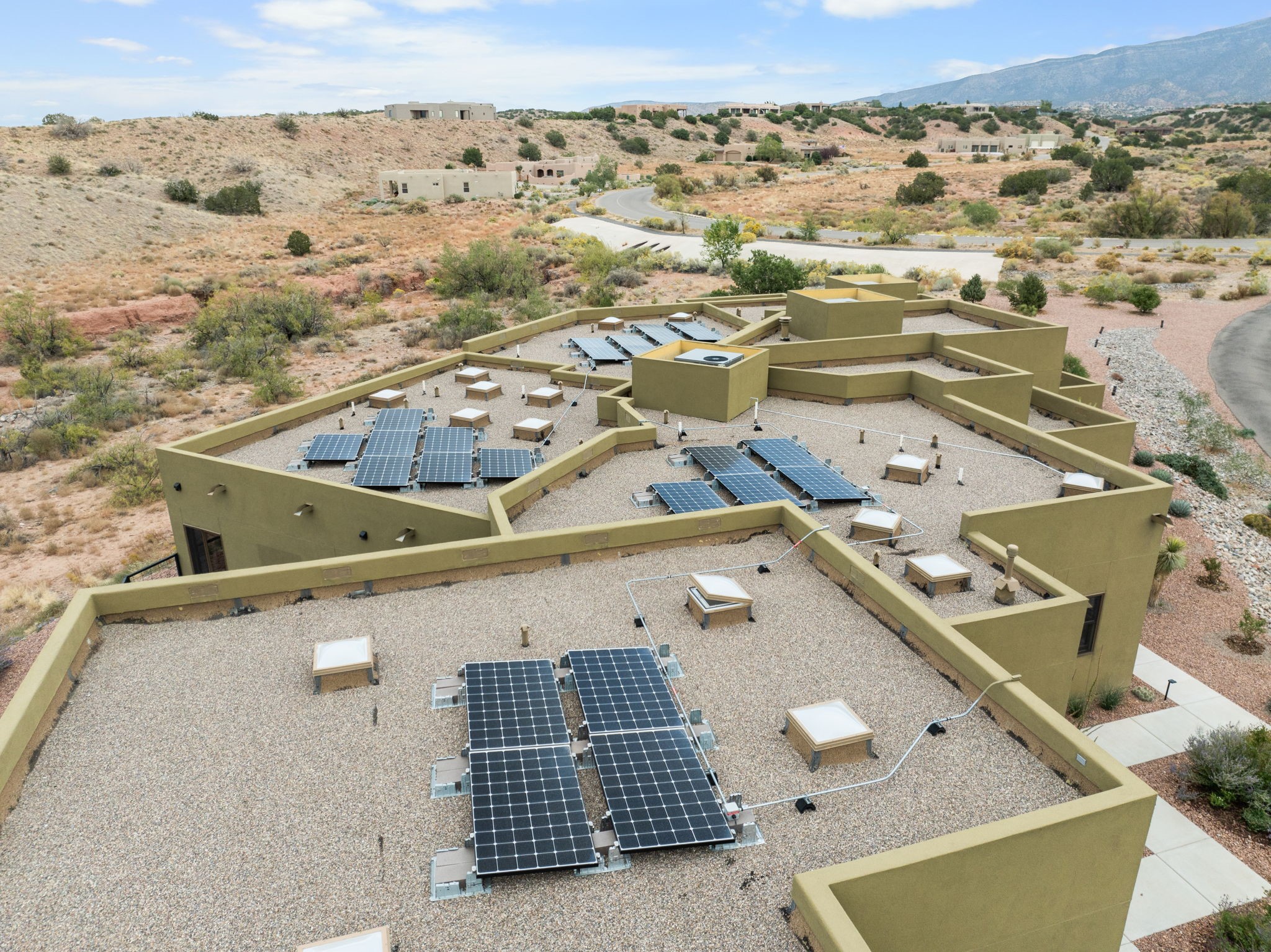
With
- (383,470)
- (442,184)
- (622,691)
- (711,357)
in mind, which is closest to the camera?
(622,691)

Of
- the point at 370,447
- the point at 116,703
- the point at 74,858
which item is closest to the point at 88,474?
the point at 370,447

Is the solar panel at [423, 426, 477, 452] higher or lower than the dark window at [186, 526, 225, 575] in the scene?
higher

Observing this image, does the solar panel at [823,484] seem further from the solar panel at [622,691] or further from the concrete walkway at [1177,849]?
the concrete walkway at [1177,849]

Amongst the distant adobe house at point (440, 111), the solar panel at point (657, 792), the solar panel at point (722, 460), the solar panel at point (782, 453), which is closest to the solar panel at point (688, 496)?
the solar panel at point (722, 460)

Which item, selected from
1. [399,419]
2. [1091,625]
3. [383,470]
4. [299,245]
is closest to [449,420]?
[399,419]

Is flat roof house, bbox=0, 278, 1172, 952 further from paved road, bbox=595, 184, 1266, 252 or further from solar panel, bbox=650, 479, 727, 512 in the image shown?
paved road, bbox=595, 184, 1266, 252

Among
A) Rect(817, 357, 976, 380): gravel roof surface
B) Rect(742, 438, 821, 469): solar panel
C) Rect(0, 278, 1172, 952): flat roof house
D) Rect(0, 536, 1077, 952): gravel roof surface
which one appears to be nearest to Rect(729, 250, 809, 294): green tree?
Rect(817, 357, 976, 380): gravel roof surface

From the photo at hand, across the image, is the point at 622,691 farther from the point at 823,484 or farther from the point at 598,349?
the point at 598,349

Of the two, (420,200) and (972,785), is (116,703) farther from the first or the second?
(420,200)
